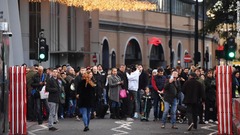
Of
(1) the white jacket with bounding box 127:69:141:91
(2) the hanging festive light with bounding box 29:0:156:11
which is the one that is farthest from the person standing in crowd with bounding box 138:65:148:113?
(2) the hanging festive light with bounding box 29:0:156:11

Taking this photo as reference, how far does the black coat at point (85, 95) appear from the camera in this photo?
20422 millimetres

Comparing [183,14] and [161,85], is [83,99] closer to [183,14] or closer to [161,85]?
[161,85]

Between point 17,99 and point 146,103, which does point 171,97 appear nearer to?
point 146,103

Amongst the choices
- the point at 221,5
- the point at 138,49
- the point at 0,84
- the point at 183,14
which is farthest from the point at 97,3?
the point at 183,14

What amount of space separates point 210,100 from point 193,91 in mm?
3367

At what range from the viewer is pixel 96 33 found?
57688mm

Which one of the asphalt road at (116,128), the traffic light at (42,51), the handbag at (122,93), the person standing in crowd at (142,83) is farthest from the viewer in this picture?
the traffic light at (42,51)

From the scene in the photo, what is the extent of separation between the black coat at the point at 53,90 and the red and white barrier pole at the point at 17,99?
9.12 ft

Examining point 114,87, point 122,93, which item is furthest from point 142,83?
point 114,87

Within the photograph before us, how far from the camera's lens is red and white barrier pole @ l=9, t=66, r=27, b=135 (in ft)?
59.0

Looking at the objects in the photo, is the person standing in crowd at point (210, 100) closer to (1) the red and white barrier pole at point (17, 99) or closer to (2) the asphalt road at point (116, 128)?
(2) the asphalt road at point (116, 128)

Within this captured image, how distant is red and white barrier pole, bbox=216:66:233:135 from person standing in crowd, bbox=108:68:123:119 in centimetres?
751

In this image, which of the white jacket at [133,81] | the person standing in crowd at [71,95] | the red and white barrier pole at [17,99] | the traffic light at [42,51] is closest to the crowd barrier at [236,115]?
the red and white barrier pole at [17,99]

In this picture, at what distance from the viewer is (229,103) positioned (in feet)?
61.2
